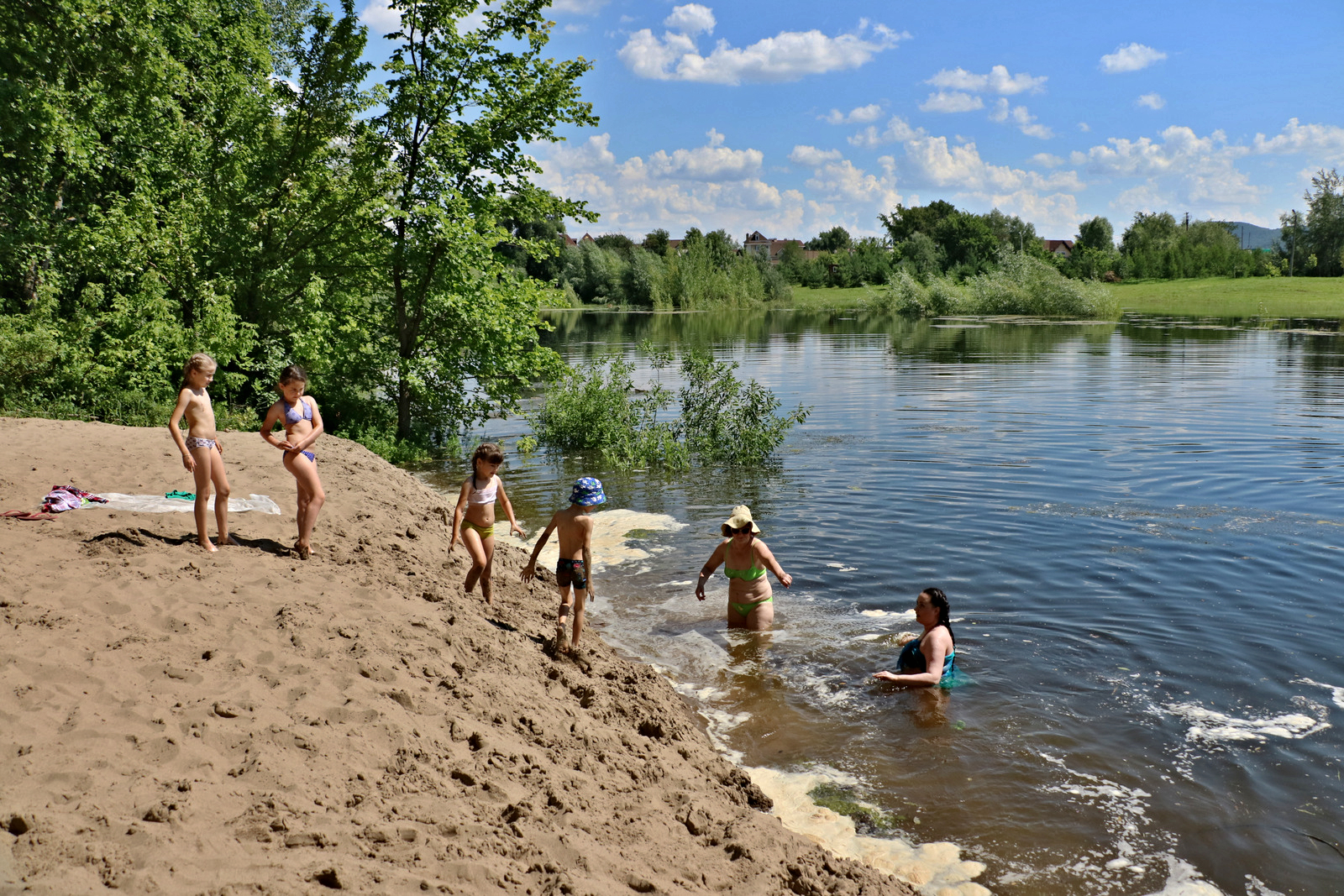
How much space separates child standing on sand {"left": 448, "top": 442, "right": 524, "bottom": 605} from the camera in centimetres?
841

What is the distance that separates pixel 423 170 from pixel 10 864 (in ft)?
55.3

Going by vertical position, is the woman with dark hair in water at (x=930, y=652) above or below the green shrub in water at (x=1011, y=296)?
below

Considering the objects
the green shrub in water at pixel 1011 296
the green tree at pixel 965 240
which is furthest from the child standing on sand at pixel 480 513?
the green tree at pixel 965 240

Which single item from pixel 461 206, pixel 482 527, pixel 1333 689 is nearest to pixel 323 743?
pixel 482 527

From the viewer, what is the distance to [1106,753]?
7258 mm

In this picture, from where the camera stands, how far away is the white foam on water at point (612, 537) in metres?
12.9

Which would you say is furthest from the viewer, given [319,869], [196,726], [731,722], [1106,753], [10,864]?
[731,722]

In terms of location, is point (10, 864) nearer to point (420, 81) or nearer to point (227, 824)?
point (227, 824)

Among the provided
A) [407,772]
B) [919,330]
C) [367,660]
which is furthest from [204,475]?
[919,330]

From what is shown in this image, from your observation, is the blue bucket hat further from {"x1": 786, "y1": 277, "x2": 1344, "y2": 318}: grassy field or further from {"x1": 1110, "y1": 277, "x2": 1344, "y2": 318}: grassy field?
{"x1": 1110, "y1": 277, "x2": 1344, "y2": 318}: grassy field

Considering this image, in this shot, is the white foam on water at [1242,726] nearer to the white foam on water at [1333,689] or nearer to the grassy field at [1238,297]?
the white foam on water at [1333,689]

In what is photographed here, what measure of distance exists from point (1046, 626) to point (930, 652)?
231 cm

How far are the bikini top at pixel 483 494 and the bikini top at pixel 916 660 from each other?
4164 mm

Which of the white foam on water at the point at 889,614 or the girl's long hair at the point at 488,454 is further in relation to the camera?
the white foam on water at the point at 889,614
